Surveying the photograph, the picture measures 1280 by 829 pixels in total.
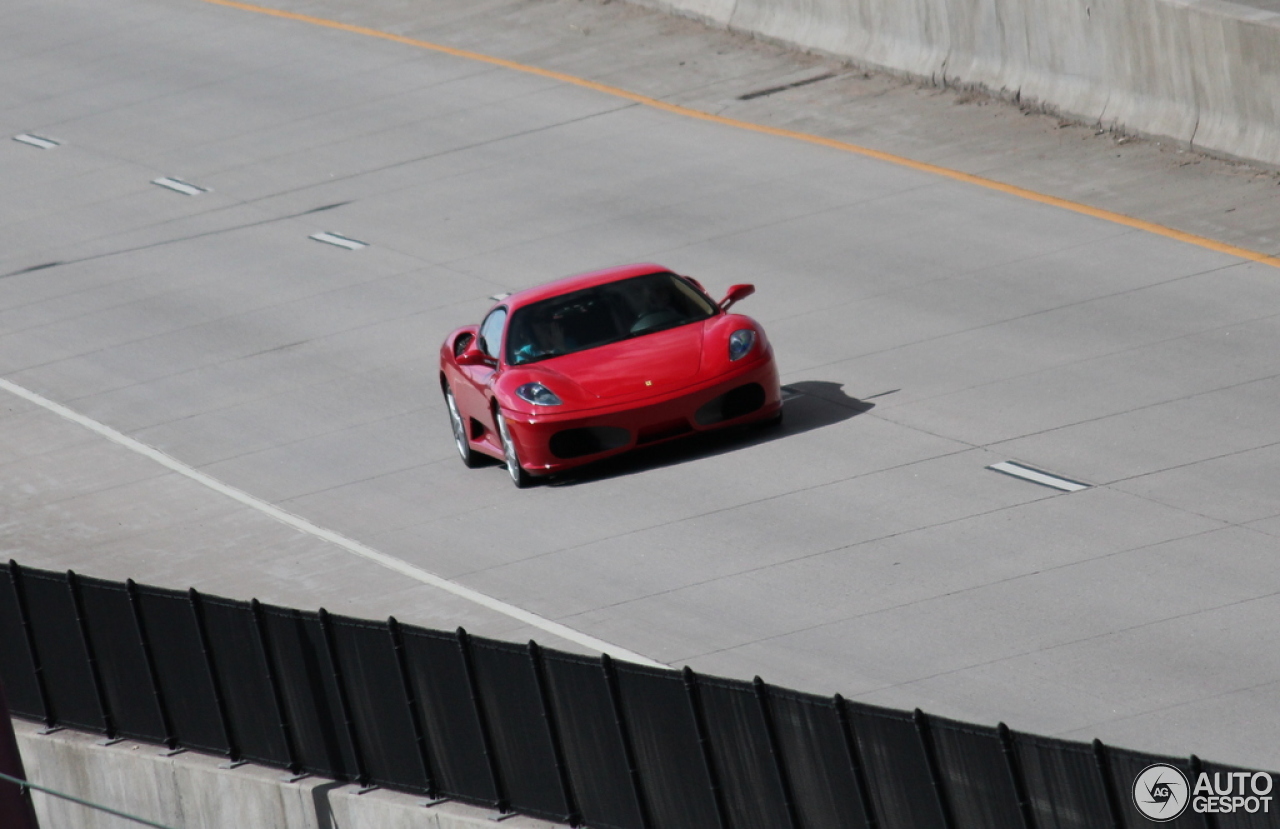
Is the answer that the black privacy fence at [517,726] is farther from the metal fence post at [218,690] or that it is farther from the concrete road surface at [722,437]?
the concrete road surface at [722,437]

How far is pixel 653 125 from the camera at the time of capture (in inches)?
1121

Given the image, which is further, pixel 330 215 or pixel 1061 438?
pixel 330 215

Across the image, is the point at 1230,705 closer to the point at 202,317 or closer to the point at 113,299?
the point at 202,317

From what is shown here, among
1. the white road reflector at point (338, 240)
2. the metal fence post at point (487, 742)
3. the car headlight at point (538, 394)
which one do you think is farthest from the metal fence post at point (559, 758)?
the white road reflector at point (338, 240)

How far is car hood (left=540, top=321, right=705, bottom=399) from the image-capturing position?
15.9 metres

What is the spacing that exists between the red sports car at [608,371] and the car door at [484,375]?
0.02m

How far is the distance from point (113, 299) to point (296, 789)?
14.0 meters

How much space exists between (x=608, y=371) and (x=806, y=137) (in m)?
11.1

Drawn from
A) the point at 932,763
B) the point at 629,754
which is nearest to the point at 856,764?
the point at 932,763

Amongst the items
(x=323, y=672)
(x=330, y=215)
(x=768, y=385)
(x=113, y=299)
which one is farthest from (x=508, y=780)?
(x=330, y=215)

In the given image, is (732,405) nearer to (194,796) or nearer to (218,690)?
(218,690)

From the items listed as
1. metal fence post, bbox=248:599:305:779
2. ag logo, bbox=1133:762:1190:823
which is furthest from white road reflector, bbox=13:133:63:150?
ag logo, bbox=1133:762:1190:823

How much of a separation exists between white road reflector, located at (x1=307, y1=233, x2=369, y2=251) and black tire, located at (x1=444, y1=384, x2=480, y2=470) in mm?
7935

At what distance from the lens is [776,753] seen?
30.7ft
